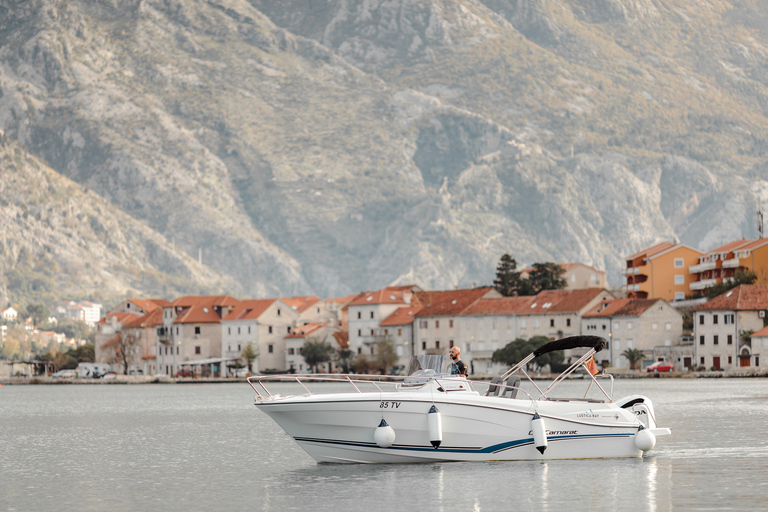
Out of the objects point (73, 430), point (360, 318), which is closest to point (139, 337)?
point (360, 318)

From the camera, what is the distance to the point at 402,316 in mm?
166125

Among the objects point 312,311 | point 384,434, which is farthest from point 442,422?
point 312,311

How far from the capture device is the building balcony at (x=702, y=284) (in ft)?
532

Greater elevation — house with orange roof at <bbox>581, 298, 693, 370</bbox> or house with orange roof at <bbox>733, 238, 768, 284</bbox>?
house with orange roof at <bbox>733, 238, 768, 284</bbox>

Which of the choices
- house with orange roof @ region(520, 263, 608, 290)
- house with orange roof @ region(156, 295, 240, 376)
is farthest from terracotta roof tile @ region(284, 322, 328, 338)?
house with orange roof @ region(520, 263, 608, 290)

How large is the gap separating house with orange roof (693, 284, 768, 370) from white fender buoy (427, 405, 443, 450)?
98738 mm

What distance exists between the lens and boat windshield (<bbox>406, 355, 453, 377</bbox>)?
3409 cm

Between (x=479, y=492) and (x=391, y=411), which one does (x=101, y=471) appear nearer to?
(x=391, y=411)

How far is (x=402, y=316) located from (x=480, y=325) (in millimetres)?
16420

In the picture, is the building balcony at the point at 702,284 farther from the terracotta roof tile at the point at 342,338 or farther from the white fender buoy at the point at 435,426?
the white fender buoy at the point at 435,426

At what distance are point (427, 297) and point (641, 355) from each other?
49.0 meters

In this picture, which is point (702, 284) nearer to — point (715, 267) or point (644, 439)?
point (715, 267)

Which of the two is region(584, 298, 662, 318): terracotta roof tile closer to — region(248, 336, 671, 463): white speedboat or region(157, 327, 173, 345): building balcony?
region(157, 327, 173, 345): building balcony

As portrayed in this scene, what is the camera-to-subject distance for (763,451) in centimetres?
3994
